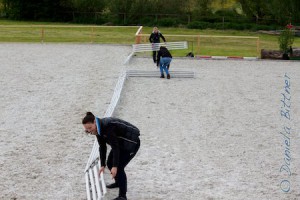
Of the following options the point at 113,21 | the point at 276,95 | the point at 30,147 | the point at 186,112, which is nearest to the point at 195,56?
the point at 276,95

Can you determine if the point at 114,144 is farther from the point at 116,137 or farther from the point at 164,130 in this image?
the point at 164,130

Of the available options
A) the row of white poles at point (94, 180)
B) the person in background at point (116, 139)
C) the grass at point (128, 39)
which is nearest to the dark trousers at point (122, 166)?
the person in background at point (116, 139)

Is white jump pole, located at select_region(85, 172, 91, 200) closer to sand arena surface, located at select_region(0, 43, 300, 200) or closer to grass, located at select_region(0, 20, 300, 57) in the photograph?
sand arena surface, located at select_region(0, 43, 300, 200)

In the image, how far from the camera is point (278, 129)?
12.4 m

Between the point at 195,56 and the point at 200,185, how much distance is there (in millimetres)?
17456

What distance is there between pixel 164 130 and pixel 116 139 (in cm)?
494

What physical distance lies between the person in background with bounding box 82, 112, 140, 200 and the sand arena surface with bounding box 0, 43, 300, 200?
0.72 m

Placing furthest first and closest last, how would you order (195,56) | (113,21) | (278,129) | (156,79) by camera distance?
(113,21) → (195,56) → (156,79) → (278,129)

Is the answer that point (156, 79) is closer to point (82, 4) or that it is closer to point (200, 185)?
point (200, 185)

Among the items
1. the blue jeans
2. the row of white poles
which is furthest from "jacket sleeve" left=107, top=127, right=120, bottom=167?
the blue jeans

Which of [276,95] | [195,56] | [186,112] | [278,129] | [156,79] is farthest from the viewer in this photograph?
[195,56]

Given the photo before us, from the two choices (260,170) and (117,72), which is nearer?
(260,170)

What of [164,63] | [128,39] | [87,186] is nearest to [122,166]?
[87,186]

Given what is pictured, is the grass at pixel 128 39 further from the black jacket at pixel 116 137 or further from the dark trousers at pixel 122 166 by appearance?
the black jacket at pixel 116 137
